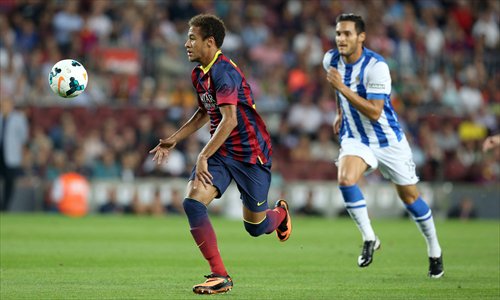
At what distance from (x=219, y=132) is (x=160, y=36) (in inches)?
607

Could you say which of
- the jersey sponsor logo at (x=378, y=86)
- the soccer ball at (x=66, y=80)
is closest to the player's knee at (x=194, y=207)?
the soccer ball at (x=66, y=80)

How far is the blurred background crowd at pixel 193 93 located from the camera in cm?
2150

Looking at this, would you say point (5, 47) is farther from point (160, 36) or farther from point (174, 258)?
point (174, 258)

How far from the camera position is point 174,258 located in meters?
12.0

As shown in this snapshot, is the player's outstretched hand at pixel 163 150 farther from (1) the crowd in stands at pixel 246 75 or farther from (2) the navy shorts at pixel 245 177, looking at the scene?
(1) the crowd in stands at pixel 246 75

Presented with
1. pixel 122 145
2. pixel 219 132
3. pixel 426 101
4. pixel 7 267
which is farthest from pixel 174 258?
pixel 426 101

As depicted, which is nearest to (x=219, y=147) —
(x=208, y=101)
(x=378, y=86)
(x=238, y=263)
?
(x=208, y=101)

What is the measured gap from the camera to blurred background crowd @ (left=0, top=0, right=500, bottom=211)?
21500 millimetres

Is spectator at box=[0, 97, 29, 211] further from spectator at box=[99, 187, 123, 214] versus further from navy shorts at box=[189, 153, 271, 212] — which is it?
navy shorts at box=[189, 153, 271, 212]

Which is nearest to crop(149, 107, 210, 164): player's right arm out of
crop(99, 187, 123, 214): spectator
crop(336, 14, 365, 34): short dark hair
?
crop(336, 14, 365, 34): short dark hair

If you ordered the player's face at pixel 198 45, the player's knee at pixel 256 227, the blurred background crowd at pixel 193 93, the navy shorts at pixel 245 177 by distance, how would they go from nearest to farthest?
the player's face at pixel 198 45 → the navy shorts at pixel 245 177 → the player's knee at pixel 256 227 → the blurred background crowd at pixel 193 93

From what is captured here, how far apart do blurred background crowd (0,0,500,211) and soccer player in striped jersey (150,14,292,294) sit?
11813mm

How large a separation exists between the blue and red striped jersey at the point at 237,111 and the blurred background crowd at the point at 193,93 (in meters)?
11.8

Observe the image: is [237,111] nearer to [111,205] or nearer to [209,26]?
[209,26]
